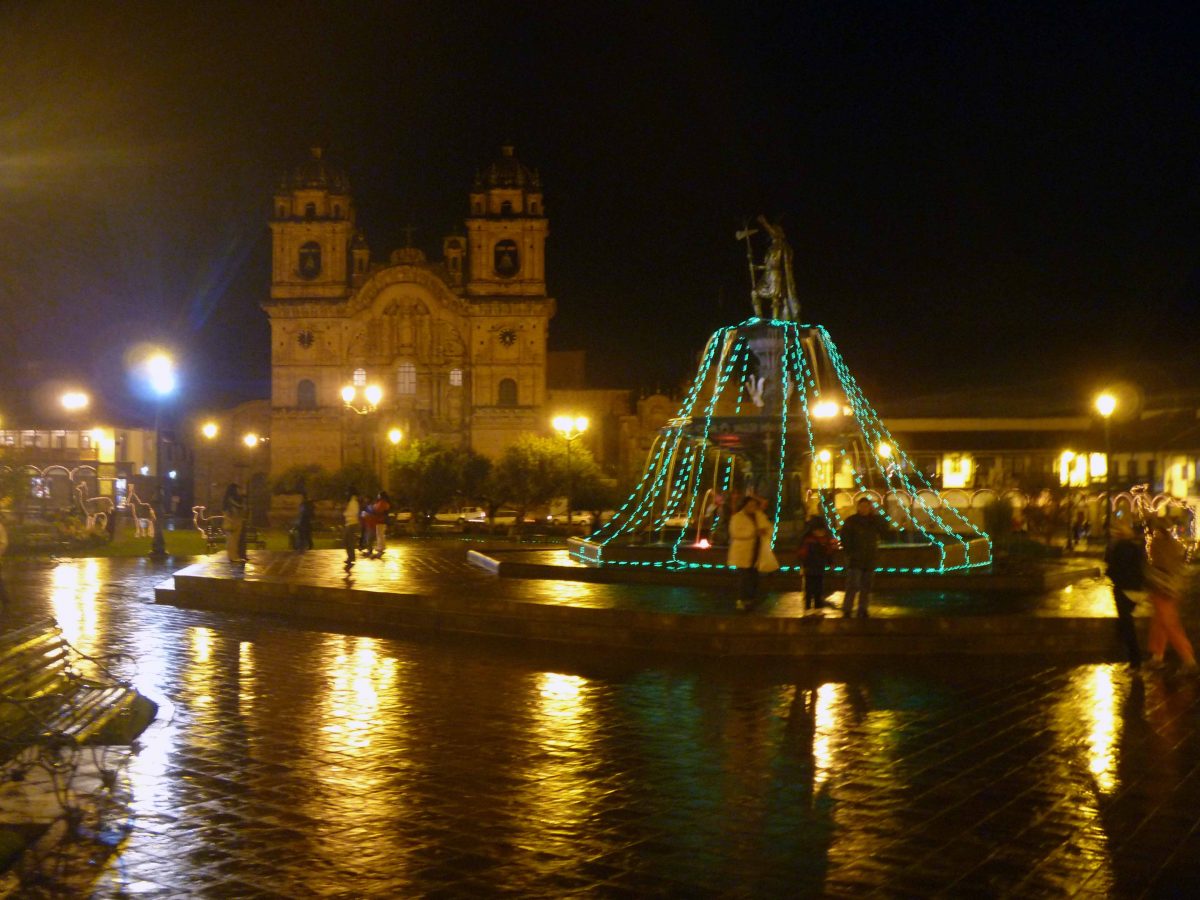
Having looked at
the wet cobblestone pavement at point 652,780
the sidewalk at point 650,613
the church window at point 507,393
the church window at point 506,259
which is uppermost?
the church window at point 506,259

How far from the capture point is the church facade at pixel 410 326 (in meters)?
67.9

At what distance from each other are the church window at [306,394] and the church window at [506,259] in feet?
36.3

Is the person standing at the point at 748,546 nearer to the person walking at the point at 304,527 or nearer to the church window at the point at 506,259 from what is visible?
the person walking at the point at 304,527

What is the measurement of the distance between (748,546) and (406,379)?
5684cm

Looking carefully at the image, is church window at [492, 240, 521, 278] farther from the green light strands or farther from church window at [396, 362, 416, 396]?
the green light strands

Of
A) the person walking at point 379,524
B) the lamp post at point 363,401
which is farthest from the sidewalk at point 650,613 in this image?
the lamp post at point 363,401

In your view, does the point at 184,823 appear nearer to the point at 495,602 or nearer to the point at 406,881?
the point at 406,881

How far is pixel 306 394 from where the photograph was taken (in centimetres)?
6925

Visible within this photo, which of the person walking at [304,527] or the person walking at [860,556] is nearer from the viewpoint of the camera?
the person walking at [860,556]

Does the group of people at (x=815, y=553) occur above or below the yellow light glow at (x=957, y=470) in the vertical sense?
below

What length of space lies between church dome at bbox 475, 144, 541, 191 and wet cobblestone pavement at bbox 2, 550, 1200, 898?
5812cm

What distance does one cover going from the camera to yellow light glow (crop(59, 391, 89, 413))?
204ft

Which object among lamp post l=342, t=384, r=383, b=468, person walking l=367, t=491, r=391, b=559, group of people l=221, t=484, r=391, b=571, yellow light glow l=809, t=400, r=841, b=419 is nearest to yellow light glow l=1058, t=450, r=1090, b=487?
lamp post l=342, t=384, r=383, b=468

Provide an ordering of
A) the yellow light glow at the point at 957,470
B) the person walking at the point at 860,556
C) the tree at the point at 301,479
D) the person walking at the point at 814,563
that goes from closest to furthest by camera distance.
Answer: the person walking at the point at 860,556 → the person walking at the point at 814,563 → the yellow light glow at the point at 957,470 → the tree at the point at 301,479
